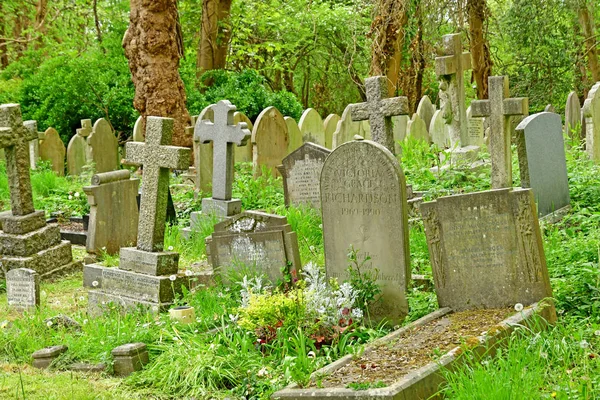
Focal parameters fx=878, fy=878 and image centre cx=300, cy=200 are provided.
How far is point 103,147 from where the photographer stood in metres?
17.8

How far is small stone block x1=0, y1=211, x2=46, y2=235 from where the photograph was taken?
9.66 m

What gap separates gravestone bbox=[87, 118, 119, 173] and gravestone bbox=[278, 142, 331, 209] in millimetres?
7510

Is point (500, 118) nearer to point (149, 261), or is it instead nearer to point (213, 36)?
point (149, 261)

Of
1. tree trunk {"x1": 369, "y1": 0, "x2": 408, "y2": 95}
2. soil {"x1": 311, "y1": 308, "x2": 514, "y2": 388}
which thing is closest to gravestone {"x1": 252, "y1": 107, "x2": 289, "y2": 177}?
tree trunk {"x1": 369, "y1": 0, "x2": 408, "y2": 95}

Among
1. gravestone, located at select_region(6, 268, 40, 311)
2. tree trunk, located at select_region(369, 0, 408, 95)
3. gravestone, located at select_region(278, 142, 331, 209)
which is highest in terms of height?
tree trunk, located at select_region(369, 0, 408, 95)

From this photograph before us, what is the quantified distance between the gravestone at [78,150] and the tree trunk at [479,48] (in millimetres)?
8187

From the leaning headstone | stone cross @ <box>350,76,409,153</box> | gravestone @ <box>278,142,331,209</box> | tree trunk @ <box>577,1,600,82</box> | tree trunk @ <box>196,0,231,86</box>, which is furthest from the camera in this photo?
tree trunk @ <box>577,1,600,82</box>

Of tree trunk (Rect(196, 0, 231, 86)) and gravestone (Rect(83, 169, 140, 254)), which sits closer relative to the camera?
gravestone (Rect(83, 169, 140, 254))

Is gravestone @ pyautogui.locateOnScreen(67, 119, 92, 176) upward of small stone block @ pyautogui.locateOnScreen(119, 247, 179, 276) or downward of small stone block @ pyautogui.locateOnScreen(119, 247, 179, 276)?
upward

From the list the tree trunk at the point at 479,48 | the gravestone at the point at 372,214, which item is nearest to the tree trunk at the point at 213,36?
the tree trunk at the point at 479,48

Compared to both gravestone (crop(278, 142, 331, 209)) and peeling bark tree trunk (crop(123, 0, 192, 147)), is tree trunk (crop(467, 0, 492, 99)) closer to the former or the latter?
peeling bark tree trunk (crop(123, 0, 192, 147))

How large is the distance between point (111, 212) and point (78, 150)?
8.42 metres

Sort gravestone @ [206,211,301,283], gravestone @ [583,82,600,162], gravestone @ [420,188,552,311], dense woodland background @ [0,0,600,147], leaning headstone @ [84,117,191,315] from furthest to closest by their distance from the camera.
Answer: dense woodland background @ [0,0,600,147] < gravestone @ [583,82,600,162] < leaning headstone @ [84,117,191,315] < gravestone @ [206,211,301,283] < gravestone @ [420,188,552,311]

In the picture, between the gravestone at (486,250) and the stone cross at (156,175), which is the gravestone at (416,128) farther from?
the gravestone at (486,250)
